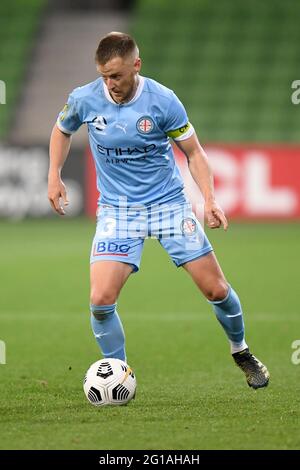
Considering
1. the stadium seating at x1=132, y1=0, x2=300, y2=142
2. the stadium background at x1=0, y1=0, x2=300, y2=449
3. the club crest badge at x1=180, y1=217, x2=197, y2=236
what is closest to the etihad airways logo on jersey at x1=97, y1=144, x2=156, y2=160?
the club crest badge at x1=180, y1=217, x2=197, y2=236

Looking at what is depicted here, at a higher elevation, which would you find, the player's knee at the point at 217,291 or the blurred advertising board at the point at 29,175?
the player's knee at the point at 217,291

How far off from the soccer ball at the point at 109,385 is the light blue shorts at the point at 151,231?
2.08 feet

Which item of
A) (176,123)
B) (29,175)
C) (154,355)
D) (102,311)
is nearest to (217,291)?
(102,311)

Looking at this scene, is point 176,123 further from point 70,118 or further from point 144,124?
point 70,118

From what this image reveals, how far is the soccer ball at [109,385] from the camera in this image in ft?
19.4

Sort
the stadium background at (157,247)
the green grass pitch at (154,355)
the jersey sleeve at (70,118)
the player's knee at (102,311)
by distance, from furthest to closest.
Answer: the jersey sleeve at (70,118), the player's knee at (102,311), the stadium background at (157,247), the green grass pitch at (154,355)

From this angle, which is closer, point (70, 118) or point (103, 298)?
point (103, 298)

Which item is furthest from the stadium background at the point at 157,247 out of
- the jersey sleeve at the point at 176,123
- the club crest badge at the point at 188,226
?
the jersey sleeve at the point at 176,123

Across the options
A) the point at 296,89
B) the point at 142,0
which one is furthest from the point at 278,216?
the point at 142,0

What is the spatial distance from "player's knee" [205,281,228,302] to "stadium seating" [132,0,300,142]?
614 inches

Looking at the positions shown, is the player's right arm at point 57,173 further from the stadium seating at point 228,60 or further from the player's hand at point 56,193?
the stadium seating at point 228,60

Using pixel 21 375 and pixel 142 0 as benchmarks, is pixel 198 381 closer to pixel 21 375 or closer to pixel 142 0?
pixel 21 375

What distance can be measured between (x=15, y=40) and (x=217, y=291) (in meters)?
18.8

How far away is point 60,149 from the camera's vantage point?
6.36 meters
